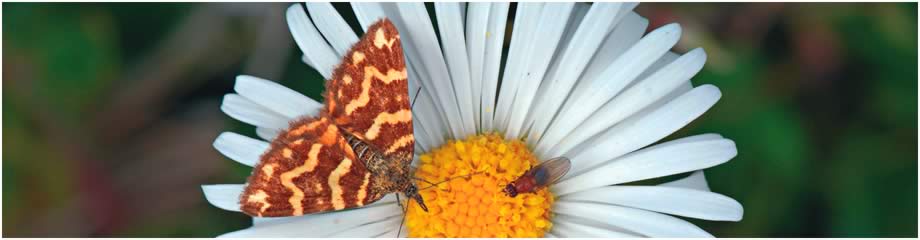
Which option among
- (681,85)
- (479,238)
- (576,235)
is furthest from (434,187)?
(681,85)

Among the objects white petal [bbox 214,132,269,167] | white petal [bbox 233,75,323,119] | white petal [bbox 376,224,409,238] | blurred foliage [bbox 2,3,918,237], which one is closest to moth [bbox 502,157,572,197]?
Result: white petal [bbox 376,224,409,238]

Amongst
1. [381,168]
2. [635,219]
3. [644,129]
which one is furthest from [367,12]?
[635,219]

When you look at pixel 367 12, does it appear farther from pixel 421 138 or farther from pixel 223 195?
pixel 223 195

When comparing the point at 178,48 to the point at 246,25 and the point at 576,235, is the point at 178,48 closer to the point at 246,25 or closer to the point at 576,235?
the point at 246,25

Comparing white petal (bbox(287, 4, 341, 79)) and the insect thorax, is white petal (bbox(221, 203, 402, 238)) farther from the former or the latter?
white petal (bbox(287, 4, 341, 79))

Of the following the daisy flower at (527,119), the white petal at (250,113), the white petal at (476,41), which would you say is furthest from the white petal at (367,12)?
the white petal at (250,113)
